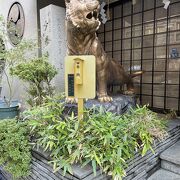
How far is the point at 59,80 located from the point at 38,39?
1.30 m

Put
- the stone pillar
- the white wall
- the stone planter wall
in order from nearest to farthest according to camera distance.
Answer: the stone planter wall, the stone pillar, the white wall

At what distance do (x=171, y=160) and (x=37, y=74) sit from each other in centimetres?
295

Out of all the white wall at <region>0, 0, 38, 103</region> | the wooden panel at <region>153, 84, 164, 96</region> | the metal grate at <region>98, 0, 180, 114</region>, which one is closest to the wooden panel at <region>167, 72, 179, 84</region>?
the metal grate at <region>98, 0, 180, 114</region>

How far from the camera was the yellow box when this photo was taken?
2.33m

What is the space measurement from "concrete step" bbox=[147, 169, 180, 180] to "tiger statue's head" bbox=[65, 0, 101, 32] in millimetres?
2243

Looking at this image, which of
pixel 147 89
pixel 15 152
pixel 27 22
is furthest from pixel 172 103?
pixel 27 22

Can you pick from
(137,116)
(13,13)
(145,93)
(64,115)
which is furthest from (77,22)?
(13,13)

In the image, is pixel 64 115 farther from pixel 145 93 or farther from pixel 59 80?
pixel 145 93

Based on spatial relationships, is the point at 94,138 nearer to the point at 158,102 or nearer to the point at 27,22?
the point at 158,102

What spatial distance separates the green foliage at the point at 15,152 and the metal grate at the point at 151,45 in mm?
3317

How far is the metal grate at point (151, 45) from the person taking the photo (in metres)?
4.44

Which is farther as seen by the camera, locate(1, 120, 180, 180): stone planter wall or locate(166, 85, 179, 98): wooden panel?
locate(166, 85, 179, 98): wooden panel

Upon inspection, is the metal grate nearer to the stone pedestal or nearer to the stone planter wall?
the stone pedestal

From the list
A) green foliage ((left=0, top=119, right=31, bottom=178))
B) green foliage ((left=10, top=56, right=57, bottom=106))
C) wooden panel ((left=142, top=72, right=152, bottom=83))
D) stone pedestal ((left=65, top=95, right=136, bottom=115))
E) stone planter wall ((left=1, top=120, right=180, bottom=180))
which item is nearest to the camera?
stone planter wall ((left=1, top=120, right=180, bottom=180))
